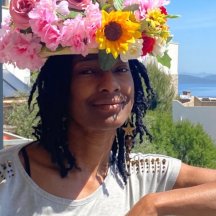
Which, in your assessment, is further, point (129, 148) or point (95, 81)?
point (129, 148)

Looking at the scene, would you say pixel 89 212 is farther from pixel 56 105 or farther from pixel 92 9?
pixel 92 9

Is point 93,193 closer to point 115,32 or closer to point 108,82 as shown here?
point 108,82

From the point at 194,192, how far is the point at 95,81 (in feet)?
1.44

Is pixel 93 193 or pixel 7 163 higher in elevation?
pixel 7 163

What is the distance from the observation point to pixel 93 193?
6.29ft

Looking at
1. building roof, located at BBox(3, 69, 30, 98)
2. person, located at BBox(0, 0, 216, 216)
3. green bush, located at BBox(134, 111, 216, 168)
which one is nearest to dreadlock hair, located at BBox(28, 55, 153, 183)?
person, located at BBox(0, 0, 216, 216)

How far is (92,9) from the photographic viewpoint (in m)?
1.76

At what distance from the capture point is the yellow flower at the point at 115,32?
1769 mm

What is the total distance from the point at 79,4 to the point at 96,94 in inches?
10.0

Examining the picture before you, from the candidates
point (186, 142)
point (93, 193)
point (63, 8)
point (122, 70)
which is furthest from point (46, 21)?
point (186, 142)

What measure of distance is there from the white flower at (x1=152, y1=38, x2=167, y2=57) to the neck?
27 centimetres

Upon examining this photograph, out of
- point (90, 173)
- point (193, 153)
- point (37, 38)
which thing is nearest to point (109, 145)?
point (90, 173)

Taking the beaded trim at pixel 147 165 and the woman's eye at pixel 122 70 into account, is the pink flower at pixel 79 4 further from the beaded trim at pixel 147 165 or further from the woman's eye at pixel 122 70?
the beaded trim at pixel 147 165

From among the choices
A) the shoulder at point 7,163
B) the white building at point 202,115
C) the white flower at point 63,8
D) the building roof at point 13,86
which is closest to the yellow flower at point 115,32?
the white flower at point 63,8
